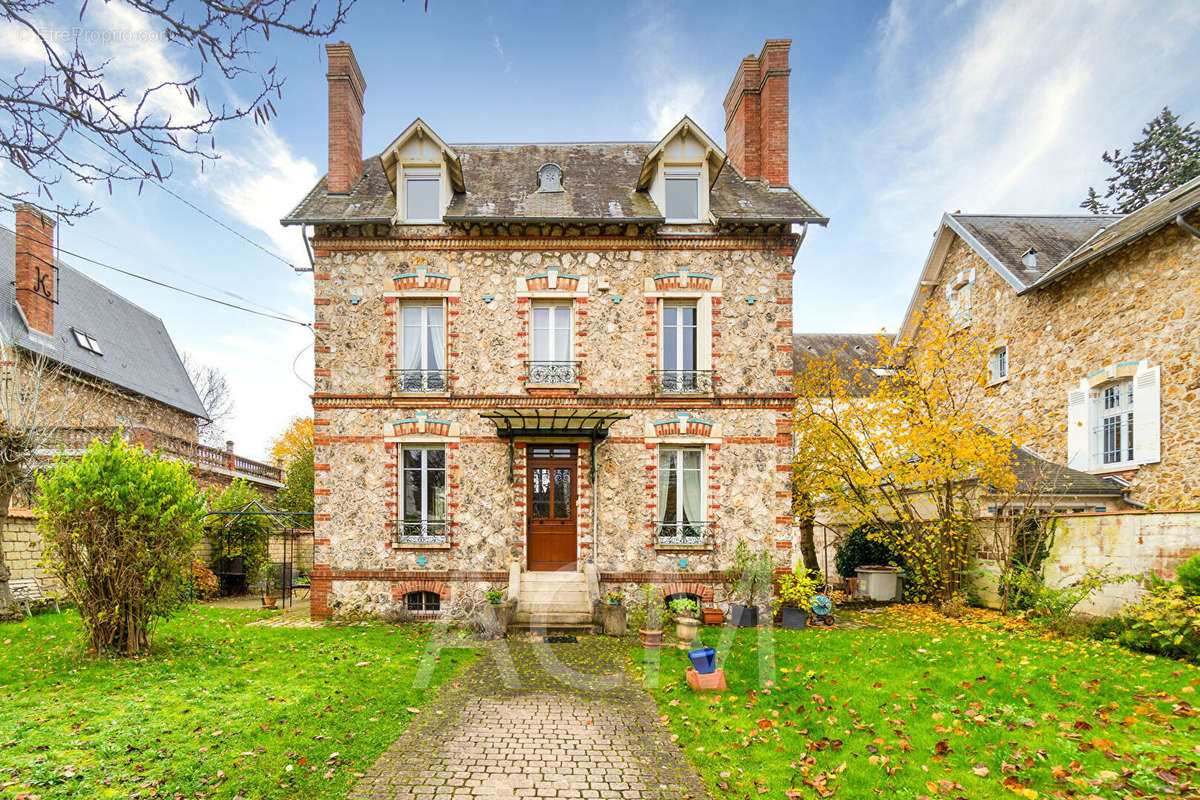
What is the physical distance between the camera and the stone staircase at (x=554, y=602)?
444 inches

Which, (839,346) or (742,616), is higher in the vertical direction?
(839,346)

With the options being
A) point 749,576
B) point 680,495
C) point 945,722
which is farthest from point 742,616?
point 945,722

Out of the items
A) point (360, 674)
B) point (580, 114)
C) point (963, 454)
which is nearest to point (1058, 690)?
point (963, 454)

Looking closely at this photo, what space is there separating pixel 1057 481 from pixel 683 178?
11.1 m

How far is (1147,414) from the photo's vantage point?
44.0ft

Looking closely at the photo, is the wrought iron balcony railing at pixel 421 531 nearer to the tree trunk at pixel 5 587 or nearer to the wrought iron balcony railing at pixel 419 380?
the wrought iron balcony railing at pixel 419 380

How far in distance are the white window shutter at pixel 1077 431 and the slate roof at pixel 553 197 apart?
8631 mm

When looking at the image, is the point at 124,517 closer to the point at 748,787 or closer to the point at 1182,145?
the point at 748,787

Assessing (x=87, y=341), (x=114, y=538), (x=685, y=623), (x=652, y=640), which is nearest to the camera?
(x=114, y=538)

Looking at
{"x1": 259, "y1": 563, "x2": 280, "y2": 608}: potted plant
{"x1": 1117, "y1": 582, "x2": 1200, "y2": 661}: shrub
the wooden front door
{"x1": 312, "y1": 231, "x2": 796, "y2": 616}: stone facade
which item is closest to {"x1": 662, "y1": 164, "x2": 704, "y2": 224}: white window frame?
{"x1": 312, "y1": 231, "x2": 796, "y2": 616}: stone facade

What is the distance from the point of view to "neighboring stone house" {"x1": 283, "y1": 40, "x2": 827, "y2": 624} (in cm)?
1251

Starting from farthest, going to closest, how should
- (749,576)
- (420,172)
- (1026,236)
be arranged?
1. (1026,236)
2. (420,172)
3. (749,576)

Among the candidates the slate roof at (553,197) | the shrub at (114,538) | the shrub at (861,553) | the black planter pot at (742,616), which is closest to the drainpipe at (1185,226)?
the slate roof at (553,197)

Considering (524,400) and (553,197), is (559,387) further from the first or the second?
(553,197)
